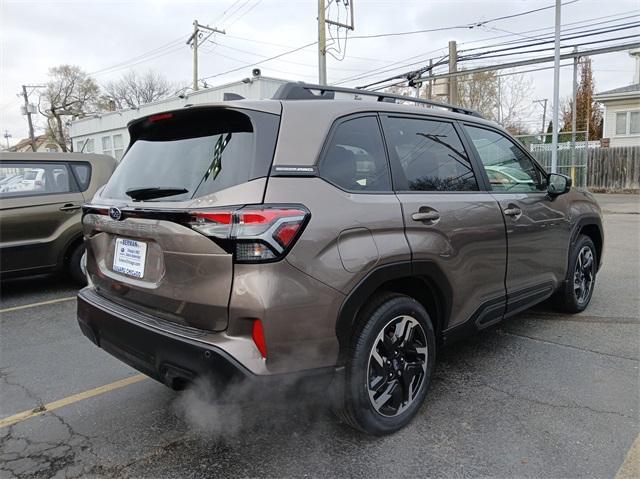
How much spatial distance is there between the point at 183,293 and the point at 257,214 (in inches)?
21.2

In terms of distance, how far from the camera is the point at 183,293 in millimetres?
2295

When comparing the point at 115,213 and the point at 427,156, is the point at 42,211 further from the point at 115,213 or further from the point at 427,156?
the point at 427,156

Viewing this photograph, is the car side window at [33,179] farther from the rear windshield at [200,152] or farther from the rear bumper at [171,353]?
the rear bumper at [171,353]

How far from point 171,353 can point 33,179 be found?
188 inches

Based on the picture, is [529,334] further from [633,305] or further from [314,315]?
[314,315]

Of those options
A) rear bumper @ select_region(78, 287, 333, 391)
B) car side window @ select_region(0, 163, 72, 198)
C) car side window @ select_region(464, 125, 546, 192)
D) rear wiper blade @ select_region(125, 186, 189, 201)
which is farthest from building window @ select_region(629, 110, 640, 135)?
rear wiper blade @ select_region(125, 186, 189, 201)

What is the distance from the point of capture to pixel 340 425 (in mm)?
2824

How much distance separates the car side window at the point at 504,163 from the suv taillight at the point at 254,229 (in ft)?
6.23

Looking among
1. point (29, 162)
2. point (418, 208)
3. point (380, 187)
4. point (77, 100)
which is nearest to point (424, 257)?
point (418, 208)

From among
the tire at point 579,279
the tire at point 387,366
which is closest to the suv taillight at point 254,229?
the tire at point 387,366

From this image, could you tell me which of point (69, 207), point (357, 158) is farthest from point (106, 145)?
point (357, 158)

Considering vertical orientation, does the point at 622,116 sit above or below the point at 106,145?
above

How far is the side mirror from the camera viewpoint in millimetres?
4082

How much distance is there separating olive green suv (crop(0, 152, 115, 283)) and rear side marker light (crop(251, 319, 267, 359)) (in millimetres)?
4704
